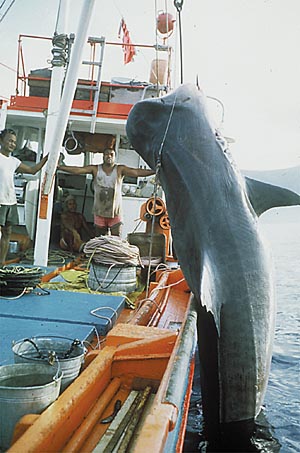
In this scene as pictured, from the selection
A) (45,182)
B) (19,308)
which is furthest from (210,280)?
(45,182)

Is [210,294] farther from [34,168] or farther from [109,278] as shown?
[34,168]

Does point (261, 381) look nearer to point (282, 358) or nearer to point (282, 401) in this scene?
point (282, 401)

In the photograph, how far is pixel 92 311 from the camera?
13.7ft

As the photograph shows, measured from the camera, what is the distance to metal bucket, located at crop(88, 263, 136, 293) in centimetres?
556

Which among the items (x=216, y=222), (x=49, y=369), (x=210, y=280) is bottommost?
(x=49, y=369)

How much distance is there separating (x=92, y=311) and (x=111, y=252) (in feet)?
4.82

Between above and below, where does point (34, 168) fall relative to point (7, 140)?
below

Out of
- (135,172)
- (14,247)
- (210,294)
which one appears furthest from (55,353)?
(14,247)

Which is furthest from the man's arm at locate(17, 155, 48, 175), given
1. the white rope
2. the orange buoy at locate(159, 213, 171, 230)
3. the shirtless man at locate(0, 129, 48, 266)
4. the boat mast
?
the orange buoy at locate(159, 213, 171, 230)

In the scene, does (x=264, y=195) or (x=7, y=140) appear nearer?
(x=264, y=195)

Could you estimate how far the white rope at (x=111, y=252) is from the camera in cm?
557

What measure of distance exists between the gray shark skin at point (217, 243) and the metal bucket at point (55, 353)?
82cm

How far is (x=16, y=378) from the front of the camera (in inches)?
93.1

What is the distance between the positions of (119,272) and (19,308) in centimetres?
163
